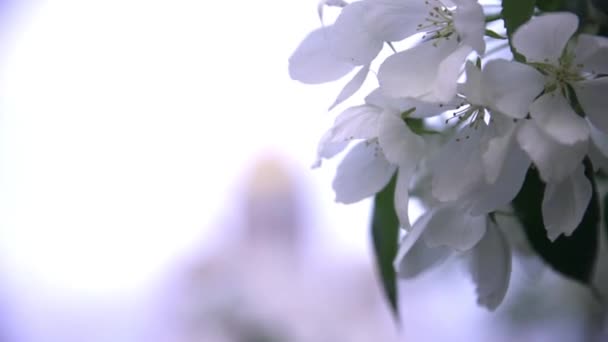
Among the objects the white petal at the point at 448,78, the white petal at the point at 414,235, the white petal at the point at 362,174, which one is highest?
the white petal at the point at 448,78

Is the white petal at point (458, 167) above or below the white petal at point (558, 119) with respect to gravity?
below

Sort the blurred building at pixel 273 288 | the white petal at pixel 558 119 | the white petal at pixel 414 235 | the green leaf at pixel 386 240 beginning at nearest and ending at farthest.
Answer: the white petal at pixel 558 119, the white petal at pixel 414 235, the green leaf at pixel 386 240, the blurred building at pixel 273 288

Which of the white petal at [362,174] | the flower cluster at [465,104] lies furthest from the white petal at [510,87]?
the white petal at [362,174]

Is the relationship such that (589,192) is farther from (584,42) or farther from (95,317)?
(95,317)

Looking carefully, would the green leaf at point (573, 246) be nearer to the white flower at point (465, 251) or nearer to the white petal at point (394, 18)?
the white flower at point (465, 251)

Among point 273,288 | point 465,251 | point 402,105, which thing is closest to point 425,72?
point 402,105

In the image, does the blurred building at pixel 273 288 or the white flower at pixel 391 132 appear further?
the blurred building at pixel 273 288

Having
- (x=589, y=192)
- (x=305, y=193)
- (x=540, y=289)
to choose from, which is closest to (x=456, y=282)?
(x=540, y=289)

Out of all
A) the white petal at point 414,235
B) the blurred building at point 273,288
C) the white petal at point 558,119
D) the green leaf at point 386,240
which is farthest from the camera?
the blurred building at point 273,288
